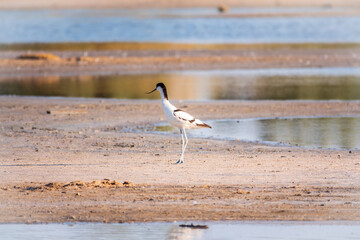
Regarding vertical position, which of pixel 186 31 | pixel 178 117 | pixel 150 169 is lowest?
pixel 150 169

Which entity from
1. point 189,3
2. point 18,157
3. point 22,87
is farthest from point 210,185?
point 189,3

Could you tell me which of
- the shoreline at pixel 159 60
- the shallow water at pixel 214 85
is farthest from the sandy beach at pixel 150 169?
the shoreline at pixel 159 60

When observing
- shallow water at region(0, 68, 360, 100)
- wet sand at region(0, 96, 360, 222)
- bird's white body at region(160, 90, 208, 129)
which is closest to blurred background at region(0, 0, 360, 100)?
shallow water at region(0, 68, 360, 100)

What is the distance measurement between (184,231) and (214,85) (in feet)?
60.5

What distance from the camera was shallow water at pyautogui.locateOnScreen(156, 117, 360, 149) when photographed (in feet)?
50.6

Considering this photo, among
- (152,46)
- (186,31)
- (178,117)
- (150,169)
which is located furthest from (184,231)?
(186,31)

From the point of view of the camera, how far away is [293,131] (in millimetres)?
16906

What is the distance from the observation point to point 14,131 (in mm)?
16797

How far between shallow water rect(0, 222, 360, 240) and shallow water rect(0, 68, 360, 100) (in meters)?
14.3

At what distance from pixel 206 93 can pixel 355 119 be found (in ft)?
22.6

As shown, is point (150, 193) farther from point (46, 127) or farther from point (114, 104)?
point (114, 104)

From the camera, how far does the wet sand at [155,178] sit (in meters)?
9.68

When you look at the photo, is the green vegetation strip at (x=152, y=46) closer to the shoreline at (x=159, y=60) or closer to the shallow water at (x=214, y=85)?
the shoreline at (x=159, y=60)

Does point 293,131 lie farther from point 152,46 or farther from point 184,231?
point 152,46
